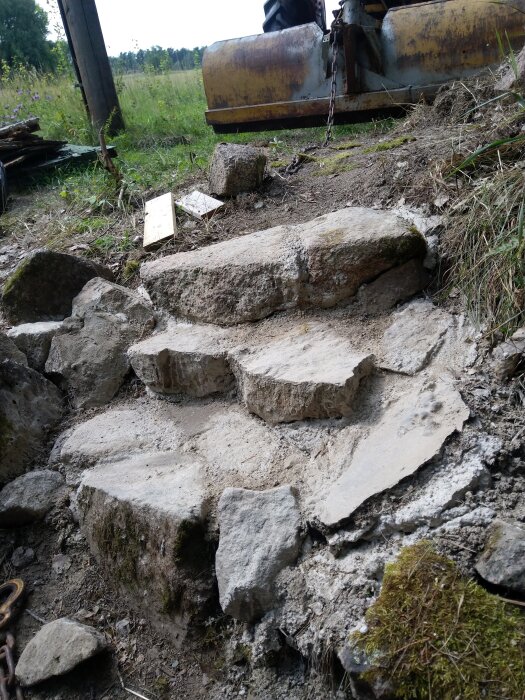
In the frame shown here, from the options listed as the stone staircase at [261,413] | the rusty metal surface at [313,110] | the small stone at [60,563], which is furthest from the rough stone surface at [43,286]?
the rusty metal surface at [313,110]

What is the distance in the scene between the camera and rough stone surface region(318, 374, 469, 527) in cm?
166

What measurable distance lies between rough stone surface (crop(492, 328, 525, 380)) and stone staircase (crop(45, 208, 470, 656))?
14 cm

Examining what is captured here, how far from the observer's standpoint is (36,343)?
2.79 meters

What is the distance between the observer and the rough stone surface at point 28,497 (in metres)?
2.22

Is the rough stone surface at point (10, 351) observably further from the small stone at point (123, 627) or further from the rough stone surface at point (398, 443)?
the rough stone surface at point (398, 443)

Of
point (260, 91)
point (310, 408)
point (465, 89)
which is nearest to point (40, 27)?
point (260, 91)

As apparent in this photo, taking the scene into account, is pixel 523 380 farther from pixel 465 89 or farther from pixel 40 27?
pixel 40 27

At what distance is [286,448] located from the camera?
6.53ft

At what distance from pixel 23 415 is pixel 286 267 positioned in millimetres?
1227

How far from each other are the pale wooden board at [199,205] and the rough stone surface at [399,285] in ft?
4.74

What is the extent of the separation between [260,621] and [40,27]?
25483 mm

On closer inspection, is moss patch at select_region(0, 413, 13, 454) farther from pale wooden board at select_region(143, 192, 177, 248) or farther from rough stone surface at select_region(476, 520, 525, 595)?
rough stone surface at select_region(476, 520, 525, 595)

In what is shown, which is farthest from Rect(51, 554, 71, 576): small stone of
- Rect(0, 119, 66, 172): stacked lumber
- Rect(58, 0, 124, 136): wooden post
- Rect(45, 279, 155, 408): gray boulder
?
Rect(58, 0, 124, 136): wooden post

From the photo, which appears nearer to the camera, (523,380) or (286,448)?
(523,380)
